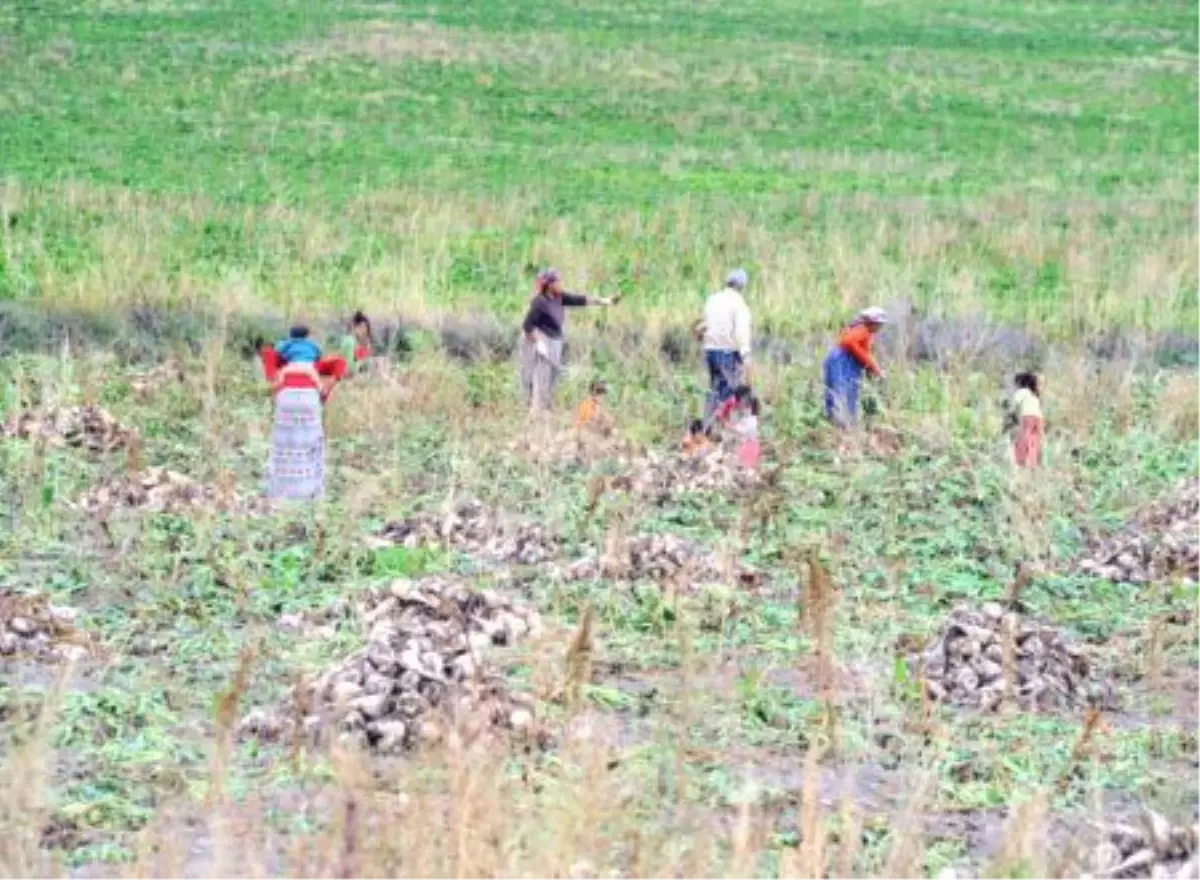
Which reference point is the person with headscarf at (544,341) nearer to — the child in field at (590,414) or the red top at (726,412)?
the child in field at (590,414)

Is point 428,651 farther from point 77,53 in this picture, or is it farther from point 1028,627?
point 77,53

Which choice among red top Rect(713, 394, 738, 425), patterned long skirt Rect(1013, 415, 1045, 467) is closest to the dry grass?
red top Rect(713, 394, 738, 425)

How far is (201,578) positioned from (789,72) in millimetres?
45873

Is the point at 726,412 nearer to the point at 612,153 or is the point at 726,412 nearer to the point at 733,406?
the point at 733,406

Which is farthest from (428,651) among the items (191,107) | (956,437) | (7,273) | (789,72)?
(789,72)

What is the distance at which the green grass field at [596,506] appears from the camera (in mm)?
7156

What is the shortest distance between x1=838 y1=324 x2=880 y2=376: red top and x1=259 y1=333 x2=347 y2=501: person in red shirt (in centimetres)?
443

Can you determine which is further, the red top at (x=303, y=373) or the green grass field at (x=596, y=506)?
the red top at (x=303, y=373)

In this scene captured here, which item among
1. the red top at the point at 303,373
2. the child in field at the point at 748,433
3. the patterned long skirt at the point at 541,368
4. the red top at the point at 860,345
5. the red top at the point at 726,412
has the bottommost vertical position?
the patterned long skirt at the point at 541,368

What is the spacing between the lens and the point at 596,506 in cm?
1500

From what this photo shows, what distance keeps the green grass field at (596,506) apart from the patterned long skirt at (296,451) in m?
0.38

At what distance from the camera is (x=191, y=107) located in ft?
154

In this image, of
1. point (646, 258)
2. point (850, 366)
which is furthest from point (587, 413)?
point (646, 258)

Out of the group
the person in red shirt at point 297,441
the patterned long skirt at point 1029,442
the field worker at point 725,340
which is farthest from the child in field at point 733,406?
the person in red shirt at point 297,441
